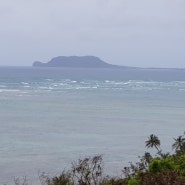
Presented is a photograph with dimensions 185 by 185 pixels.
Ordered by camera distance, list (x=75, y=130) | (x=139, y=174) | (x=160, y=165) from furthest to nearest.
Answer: (x=75, y=130)
(x=160, y=165)
(x=139, y=174)

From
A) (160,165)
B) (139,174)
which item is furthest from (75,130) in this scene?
(139,174)

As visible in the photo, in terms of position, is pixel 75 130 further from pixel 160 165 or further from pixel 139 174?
pixel 139 174

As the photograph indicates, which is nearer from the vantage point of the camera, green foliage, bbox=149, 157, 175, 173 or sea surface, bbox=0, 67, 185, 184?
green foliage, bbox=149, 157, 175, 173

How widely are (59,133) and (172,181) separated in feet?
122

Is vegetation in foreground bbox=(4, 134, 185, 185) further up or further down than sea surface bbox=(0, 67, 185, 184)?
further up

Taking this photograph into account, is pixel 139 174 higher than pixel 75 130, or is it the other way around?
pixel 139 174

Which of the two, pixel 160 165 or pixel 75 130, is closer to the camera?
pixel 160 165

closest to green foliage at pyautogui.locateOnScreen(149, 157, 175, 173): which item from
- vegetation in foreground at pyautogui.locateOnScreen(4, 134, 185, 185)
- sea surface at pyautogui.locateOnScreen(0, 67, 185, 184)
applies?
vegetation in foreground at pyautogui.locateOnScreen(4, 134, 185, 185)

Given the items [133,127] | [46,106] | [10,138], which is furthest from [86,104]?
[10,138]

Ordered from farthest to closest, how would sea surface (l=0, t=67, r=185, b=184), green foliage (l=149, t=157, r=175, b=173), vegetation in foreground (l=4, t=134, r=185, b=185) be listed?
sea surface (l=0, t=67, r=185, b=184), green foliage (l=149, t=157, r=175, b=173), vegetation in foreground (l=4, t=134, r=185, b=185)

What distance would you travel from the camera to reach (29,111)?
66.7m

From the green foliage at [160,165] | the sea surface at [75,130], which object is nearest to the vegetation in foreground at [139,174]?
the green foliage at [160,165]

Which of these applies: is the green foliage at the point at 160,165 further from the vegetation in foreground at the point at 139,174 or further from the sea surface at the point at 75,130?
the sea surface at the point at 75,130

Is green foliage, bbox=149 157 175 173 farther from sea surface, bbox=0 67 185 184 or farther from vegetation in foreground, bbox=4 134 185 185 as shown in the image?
sea surface, bbox=0 67 185 184
